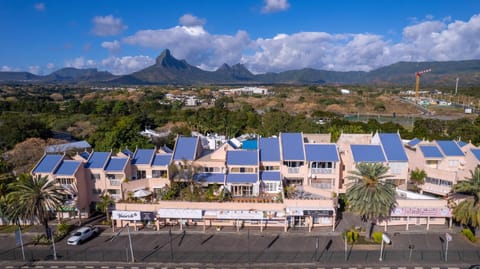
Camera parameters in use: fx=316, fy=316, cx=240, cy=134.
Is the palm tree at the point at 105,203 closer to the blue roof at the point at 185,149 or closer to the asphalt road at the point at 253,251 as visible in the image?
the asphalt road at the point at 253,251

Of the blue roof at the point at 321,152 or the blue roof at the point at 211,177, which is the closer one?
the blue roof at the point at 211,177

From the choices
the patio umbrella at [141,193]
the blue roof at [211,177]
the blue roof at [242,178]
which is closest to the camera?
the patio umbrella at [141,193]

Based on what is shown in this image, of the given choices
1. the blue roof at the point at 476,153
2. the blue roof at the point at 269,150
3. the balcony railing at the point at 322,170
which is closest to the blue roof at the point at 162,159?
the blue roof at the point at 269,150

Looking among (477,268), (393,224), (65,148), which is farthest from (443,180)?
(65,148)

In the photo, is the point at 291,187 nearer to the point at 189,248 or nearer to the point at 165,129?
the point at 189,248

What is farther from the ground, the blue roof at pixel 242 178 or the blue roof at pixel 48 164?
the blue roof at pixel 48 164
